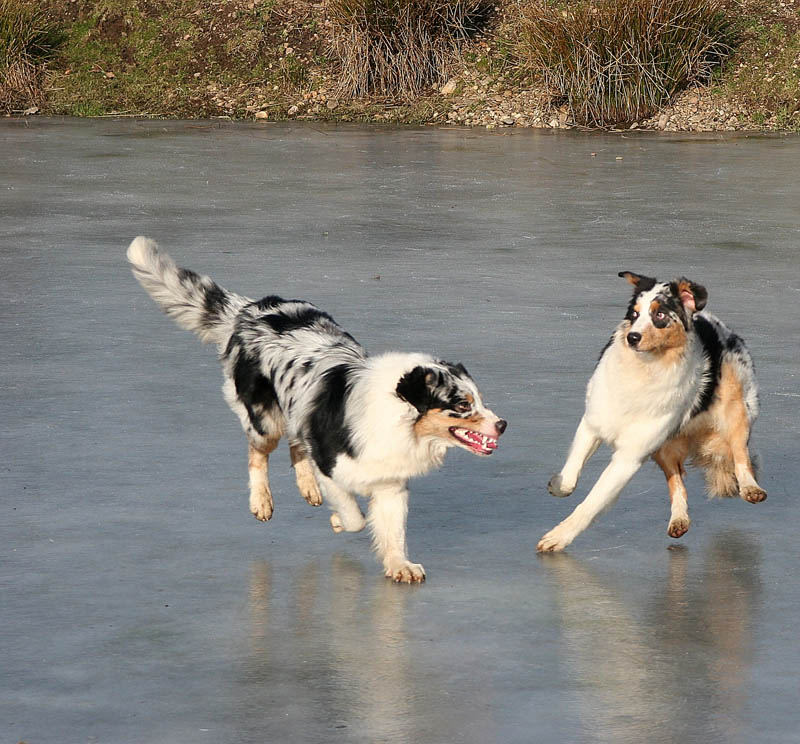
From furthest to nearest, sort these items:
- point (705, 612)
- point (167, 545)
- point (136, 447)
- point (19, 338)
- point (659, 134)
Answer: point (659, 134) → point (19, 338) → point (136, 447) → point (167, 545) → point (705, 612)

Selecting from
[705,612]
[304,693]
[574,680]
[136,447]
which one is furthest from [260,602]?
[136,447]

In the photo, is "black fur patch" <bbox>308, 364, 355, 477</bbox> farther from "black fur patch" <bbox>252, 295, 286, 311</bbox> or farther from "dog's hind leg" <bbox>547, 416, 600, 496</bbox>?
"dog's hind leg" <bbox>547, 416, 600, 496</bbox>

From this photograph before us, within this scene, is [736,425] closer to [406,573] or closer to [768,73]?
[406,573]

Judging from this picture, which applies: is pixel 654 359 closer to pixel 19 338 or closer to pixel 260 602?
pixel 260 602

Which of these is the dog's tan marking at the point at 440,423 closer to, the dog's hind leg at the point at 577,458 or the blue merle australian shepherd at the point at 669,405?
the blue merle australian shepherd at the point at 669,405

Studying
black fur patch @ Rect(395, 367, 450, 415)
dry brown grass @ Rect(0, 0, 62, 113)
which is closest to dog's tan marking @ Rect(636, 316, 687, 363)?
black fur patch @ Rect(395, 367, 450, 415)

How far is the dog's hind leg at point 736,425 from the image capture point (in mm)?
5527

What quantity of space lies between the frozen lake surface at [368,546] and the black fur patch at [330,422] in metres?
0.34

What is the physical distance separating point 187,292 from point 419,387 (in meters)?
1.83

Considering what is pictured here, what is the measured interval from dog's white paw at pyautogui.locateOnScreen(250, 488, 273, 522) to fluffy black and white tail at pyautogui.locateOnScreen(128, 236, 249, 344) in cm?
95

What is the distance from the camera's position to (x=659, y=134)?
19484mm

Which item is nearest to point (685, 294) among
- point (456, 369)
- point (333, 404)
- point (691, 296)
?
point (691, 296)

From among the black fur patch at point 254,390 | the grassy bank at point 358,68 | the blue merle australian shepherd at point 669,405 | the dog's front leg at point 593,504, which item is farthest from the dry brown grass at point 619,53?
the dog's front leg at point 593,504

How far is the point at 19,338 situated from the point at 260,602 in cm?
415
